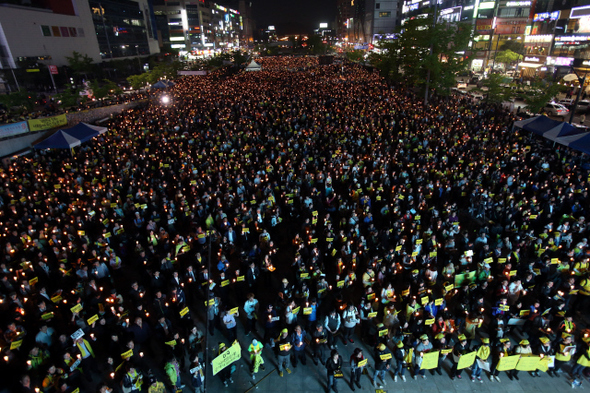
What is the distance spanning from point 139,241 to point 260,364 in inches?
223

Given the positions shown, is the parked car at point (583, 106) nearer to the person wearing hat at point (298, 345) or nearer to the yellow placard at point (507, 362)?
the yellow placard at point (507, 362)

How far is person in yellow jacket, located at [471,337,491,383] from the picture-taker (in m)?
6.97

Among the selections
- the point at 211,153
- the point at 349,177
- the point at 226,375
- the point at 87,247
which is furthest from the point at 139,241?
the point at 349,177

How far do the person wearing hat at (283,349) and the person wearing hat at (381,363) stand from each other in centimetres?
187

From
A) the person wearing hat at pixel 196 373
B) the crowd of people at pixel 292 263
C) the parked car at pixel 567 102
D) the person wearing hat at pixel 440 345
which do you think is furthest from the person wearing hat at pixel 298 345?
the parked car at pixel 567 102

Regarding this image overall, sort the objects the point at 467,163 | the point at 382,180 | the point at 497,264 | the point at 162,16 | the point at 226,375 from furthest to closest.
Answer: the point at 162,16 < the point at 467,163 < the point at 382,180 < the point at 497,264 < the point at 226,375

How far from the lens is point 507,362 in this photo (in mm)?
6859

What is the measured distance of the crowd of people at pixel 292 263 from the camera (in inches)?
281

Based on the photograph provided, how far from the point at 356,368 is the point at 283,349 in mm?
1579

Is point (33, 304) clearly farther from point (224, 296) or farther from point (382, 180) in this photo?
point (382, 180)

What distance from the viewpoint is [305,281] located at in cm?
895

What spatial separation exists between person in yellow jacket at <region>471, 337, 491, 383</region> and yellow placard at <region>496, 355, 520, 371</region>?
263 mm

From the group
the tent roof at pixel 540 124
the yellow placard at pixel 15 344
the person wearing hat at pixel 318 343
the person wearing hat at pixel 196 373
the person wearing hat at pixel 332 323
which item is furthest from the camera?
the tent roof at pixel 540 124

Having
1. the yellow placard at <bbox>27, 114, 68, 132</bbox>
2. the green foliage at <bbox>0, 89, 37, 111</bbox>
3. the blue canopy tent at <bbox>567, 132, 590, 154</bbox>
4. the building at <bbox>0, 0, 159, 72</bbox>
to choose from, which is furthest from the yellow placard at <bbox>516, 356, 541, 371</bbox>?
the building at <bbox>0, 0, 159, 72</bbox>
